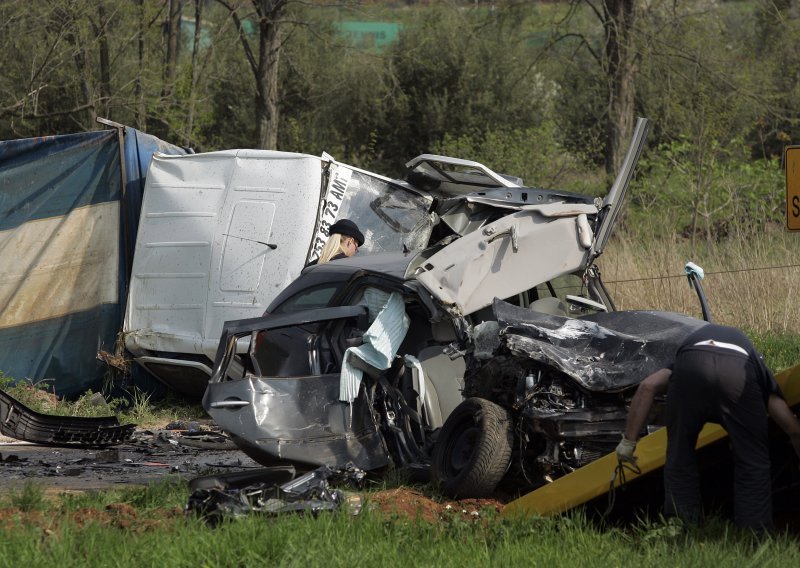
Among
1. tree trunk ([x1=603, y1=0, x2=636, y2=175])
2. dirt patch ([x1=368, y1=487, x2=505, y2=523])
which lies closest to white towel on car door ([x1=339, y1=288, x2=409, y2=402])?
dirt patch ([x1=368, y1=487, x2=505, y2=523])

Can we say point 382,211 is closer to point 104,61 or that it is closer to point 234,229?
point 234,229

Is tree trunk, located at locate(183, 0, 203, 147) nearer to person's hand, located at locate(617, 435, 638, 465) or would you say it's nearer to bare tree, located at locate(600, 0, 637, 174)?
bare tree, located at locate(600, 0, 637, 174)

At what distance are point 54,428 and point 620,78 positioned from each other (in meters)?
12.1

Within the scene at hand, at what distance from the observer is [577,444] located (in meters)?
6.21

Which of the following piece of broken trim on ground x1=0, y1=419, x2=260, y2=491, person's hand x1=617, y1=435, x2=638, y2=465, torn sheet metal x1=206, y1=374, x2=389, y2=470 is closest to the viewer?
person's hand x1=617, y1=435, x2=638, y2=465

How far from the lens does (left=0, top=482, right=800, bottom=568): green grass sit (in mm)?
4910

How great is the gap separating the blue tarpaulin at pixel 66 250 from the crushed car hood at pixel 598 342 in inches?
270

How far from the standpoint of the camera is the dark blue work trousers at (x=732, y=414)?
520cm

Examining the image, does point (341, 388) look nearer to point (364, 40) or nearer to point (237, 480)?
point (237, 480)

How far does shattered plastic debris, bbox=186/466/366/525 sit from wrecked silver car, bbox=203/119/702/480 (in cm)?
78

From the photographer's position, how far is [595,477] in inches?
227

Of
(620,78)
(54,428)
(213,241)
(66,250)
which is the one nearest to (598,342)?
(54,428)

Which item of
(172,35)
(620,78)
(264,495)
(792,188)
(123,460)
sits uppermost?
(172,35)

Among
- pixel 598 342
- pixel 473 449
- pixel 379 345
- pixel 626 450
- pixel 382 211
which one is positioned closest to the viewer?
pixel 626 450
